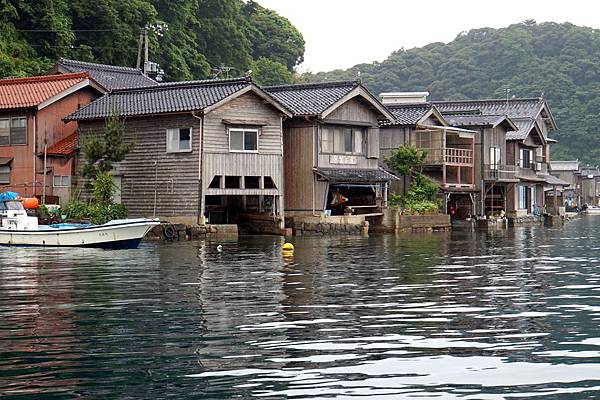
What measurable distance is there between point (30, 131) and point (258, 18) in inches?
1952

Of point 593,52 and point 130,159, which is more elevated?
point 593,52

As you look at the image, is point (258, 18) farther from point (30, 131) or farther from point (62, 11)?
point (30, 131)

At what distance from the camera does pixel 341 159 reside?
48.6 metres

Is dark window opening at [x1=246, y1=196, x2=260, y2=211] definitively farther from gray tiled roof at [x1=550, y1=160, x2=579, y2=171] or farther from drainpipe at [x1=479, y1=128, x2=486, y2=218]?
gray tiled roof at [x1=550, y1=160, x2=579, y2=171]

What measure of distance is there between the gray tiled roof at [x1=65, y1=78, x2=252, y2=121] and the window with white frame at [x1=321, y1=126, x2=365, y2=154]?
6.56 metres

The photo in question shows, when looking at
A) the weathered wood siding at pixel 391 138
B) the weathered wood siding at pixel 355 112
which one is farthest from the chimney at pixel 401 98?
the weathered wood siding at pixel 355 112

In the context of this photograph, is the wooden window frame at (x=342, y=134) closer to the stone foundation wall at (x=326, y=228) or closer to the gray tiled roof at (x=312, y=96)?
the gray tiled roof at (x=312, y=96)

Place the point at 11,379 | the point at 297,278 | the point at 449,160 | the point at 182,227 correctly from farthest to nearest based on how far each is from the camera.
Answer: the point at 449,160 < the point at 182,227 < the point at 297,278 < the point at 11,379

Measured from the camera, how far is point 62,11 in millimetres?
58375

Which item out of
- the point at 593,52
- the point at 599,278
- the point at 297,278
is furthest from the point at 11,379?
the point at 593,52

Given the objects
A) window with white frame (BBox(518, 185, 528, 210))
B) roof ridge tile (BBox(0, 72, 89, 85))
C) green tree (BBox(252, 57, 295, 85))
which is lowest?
window with white frame (BBox(518, 185, 528, 210))

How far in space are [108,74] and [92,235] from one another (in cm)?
2242

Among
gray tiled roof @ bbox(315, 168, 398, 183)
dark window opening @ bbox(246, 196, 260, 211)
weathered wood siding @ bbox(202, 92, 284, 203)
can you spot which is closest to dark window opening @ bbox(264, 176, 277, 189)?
weathered wood siding @ bbox(202, 92, 284, 203)

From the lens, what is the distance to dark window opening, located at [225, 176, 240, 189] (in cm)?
4478
